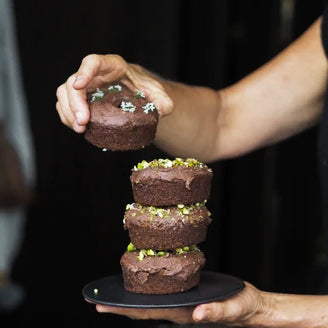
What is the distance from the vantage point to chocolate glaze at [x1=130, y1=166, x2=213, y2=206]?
262cm

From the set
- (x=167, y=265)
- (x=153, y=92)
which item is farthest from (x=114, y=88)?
(x=167, y=265)

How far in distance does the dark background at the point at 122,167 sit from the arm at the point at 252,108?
3.19 ft

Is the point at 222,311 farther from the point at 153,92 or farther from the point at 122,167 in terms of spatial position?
the point at 122,167

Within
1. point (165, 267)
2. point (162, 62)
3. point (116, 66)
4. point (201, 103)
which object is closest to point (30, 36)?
point (162, 62)

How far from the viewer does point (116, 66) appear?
278 centimetres

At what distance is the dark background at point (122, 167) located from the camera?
4586 mm

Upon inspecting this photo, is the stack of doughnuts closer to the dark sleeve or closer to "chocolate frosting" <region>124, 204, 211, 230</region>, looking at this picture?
"chocolate frosting" <region>124, 204, 211, 230</region>

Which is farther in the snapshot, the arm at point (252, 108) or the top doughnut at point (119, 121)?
the arm at point (252, 108)

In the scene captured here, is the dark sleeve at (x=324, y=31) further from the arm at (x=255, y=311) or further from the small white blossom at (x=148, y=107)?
the arm at (x=255, y=311)

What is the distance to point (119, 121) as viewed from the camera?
2.59m

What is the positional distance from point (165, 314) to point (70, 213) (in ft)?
8.07

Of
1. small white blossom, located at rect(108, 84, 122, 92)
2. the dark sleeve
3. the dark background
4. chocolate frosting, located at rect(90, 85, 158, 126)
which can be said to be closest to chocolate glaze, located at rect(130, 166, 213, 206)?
chocolate frosting, located at rect(90, 85, 158, 126)

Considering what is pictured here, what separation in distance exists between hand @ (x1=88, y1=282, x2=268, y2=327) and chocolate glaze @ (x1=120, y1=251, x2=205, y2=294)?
0.06m

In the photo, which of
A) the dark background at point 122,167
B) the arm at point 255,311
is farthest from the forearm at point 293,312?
the dark background at point 122,167
